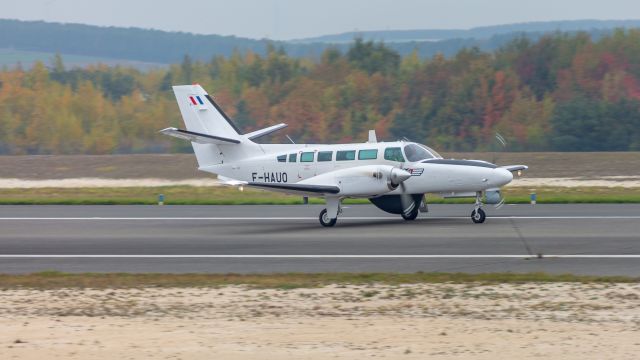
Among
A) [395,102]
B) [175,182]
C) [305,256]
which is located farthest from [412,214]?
[395,102]

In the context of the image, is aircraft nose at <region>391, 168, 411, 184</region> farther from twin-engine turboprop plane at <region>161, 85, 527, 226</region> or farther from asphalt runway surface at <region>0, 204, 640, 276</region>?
asphalt runway surface at <region>0, 204, 640, 276</region>

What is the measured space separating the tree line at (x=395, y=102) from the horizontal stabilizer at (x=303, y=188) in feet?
111

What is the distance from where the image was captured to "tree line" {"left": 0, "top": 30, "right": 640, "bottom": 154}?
6019 cm

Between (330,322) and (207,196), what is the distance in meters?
24.8

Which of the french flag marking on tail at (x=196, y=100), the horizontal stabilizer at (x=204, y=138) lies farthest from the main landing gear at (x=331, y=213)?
the french flag marking on tail at (x=196, y=100)

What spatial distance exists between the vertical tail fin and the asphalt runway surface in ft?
5.80

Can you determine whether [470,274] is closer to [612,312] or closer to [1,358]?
[612,312]

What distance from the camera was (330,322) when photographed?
1220 cm

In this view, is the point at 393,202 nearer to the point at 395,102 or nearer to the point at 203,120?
the point at 203,120

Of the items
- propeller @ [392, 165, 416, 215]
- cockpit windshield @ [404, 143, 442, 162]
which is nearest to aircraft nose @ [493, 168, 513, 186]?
cockpit windshield @ [404, 143, 442, 162]

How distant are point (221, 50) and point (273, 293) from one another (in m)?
151

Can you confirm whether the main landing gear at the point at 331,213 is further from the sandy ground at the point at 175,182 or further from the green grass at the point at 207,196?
the sandy ground at the point at 175,182

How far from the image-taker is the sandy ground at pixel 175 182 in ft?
125

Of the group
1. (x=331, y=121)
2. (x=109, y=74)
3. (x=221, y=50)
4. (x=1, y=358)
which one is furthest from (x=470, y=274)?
(x=221, y=50)
